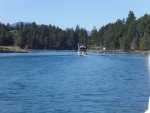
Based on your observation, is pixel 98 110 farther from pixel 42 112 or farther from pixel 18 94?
pixel 18 94

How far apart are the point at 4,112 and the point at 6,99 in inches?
225

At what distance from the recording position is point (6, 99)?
1385 inches

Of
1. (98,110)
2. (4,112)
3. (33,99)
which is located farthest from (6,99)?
(98,110)

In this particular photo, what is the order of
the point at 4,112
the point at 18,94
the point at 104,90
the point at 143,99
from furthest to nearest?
the point at 104,90, the point at 18,94, the point at 143,99, the point at 4,112

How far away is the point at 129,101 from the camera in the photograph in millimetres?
34125

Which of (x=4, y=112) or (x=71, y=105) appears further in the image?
(x=71, y=105)

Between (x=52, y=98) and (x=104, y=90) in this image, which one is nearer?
(x=52, y=98)

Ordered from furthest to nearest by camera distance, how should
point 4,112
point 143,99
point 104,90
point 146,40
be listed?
point 146,40, point 104,90, point 143,99, point 4,112

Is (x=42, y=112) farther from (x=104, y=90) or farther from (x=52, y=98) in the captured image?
(x=104, y=90)

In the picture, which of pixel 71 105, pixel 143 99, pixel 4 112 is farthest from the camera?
pixel 143 99

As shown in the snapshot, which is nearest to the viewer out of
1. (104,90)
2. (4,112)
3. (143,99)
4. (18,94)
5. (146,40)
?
(4,112)

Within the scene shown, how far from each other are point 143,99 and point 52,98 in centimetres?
793

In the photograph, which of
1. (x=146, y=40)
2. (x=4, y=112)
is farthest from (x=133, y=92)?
(x=146, y=40)

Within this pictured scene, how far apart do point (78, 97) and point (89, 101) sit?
2.28 meters
